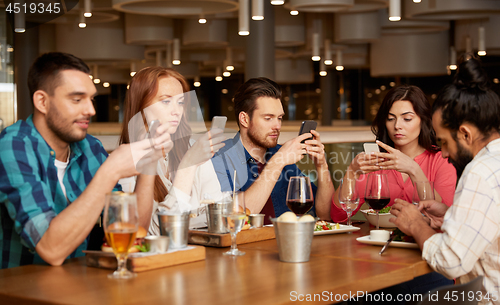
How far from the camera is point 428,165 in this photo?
9.95ft

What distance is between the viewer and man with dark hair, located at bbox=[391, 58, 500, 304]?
1.64 metres

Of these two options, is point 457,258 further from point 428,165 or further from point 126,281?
point 428,165

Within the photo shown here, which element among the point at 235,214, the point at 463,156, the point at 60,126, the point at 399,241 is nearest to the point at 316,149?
the point at 399,241

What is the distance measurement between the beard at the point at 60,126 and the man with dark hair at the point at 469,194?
48.4 inches

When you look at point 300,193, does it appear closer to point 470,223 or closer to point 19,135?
point 470,223

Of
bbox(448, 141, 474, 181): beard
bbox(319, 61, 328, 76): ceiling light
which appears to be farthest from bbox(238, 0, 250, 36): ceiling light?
bbox(319, 61, 328, 76): ceiling light

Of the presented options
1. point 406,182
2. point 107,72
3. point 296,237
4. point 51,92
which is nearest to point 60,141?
point 51,92

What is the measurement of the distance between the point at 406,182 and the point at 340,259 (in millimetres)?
1339

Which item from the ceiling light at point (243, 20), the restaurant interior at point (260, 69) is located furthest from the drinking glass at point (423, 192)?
the ceiling light at point (243, 20)

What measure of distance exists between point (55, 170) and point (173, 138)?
70cm

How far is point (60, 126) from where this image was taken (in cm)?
192

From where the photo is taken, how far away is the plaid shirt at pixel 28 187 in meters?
1.72

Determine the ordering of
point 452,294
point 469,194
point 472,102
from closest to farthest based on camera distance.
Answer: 1. point 452,294
2. point 469,194
3. point 472,102

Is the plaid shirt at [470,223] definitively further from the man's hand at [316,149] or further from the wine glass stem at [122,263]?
the man's hand at [316,149]
